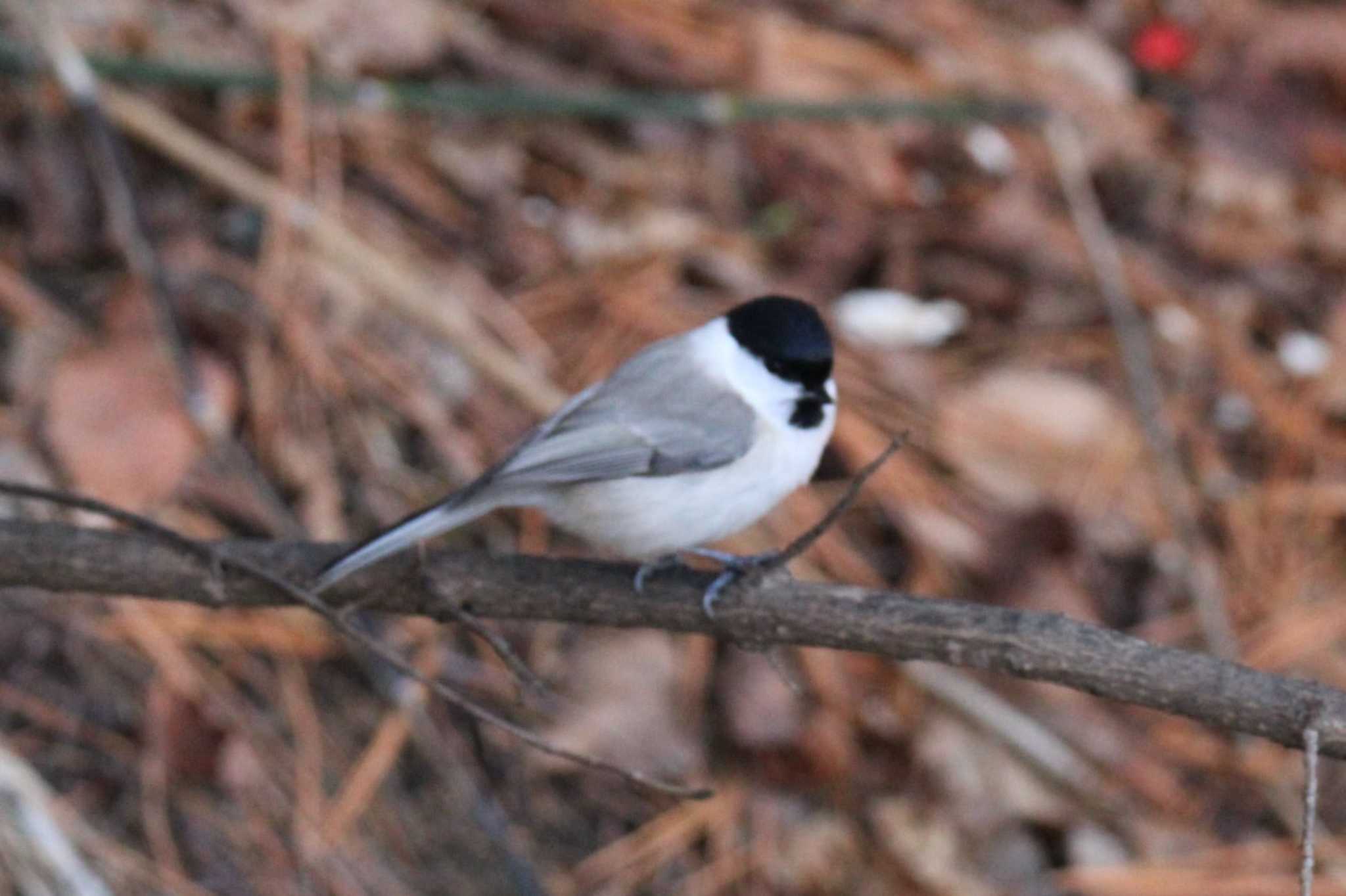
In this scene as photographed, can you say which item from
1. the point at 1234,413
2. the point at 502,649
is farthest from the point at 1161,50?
the point at 502,649

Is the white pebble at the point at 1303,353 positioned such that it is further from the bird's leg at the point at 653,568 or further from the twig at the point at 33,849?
the twig at the point at 33,849

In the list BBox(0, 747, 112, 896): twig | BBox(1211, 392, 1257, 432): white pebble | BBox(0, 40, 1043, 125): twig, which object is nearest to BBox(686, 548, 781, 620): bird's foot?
BBox(0, 747, 112, 896): twig

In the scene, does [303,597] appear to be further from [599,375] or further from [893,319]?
[893,319]

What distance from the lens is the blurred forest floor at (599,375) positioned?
2510 mm

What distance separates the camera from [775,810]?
2.72 m

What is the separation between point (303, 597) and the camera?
1.74 meters

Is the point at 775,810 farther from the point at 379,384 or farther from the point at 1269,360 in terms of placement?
the point at 1269,360

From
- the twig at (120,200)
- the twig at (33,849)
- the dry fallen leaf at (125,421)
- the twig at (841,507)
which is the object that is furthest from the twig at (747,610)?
the twig at (120,200)

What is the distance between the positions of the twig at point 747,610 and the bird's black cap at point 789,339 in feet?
1.16

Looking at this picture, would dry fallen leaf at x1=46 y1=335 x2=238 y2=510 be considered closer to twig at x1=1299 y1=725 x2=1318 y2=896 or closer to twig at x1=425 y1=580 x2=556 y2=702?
twig at x1=425 y1=580 x2=556 y2=702

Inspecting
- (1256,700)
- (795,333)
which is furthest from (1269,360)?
(1256,700)

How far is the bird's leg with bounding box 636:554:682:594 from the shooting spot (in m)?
1.90

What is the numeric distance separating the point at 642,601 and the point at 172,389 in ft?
4.22

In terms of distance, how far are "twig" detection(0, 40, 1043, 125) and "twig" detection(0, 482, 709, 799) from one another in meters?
1.56
